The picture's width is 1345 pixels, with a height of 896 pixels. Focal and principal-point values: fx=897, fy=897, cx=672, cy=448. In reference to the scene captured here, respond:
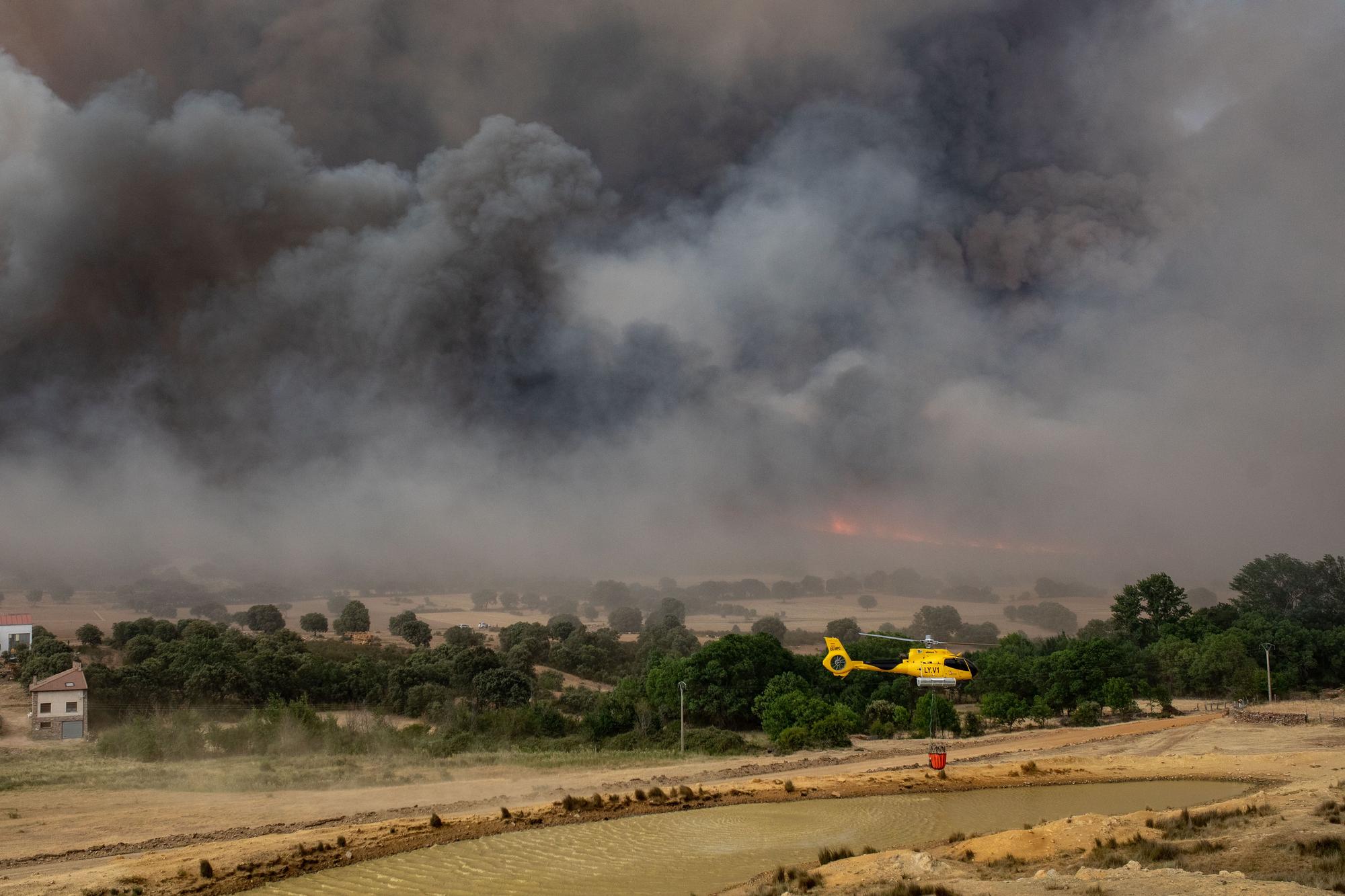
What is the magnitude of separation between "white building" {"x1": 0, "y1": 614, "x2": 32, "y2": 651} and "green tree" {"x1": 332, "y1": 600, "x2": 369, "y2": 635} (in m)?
36.6

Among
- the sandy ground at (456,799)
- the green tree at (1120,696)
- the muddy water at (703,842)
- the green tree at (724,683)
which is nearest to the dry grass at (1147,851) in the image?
the sandy ground at (456,799)

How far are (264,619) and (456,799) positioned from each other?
288 ft

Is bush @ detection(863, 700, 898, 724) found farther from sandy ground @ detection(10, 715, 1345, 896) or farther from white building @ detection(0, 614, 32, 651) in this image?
white building @ detection(0, 614, 32, 651)

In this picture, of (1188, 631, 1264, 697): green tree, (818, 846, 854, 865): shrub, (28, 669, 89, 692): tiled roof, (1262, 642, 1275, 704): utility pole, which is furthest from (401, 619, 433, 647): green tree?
(818, 846, 854, 865): shrub

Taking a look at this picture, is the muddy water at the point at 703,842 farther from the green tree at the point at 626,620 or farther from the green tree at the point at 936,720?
the green tree at the point at 626,620

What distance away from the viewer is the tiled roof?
49.9m

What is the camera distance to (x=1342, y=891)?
13.3 meters

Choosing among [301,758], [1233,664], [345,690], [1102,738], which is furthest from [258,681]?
[1233,664]

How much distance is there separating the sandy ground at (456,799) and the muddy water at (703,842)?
124 cm

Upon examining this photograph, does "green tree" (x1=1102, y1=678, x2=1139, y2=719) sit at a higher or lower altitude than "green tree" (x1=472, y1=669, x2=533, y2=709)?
lower

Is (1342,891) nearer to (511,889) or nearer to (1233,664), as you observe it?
(511,889)

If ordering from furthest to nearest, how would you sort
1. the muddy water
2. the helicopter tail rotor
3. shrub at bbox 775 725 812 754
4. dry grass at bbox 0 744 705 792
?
the helicopter tail rotor → shrub at bbox 775 725 812 754 → dry grass at bbox 0 744 705 792 → the muddy water

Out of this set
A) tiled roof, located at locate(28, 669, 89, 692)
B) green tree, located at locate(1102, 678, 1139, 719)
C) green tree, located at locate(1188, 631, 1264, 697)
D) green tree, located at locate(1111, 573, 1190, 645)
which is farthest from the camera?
green tree, located at locate(1111, 573, 1190, 645)

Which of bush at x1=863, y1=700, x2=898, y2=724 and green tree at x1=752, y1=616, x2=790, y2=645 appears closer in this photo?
bush at x1=863, y1=700, x2=898, y2=724
